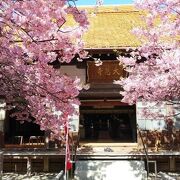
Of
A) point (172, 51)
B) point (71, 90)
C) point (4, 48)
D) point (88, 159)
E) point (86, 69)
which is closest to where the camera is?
point (4, 48)

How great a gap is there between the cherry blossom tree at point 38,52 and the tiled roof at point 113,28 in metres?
3.88

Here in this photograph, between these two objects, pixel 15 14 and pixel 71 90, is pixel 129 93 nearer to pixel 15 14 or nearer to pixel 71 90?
pixel 71 90

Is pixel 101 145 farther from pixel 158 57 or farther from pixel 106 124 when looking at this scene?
pixel 106 124

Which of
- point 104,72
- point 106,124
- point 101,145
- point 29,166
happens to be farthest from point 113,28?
point 29,166

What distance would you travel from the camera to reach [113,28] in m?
18.5

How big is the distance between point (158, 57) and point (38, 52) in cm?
492

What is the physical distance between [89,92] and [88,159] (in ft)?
10.3

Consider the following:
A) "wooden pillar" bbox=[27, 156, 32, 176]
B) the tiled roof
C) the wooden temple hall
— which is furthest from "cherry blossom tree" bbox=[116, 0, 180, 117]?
"wooden pillar" bbox=[27, 156, 32, 176]

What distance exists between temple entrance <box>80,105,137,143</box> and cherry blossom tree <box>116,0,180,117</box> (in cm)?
1040

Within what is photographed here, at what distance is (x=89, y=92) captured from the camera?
53.0ft

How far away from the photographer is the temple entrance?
23.5 metres

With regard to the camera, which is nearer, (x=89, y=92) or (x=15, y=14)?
(x=15, y=14)

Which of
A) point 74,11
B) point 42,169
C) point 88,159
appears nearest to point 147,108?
point 88,159

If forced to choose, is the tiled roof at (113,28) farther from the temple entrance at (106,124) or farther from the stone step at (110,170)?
the temple entrance at (106,124)
